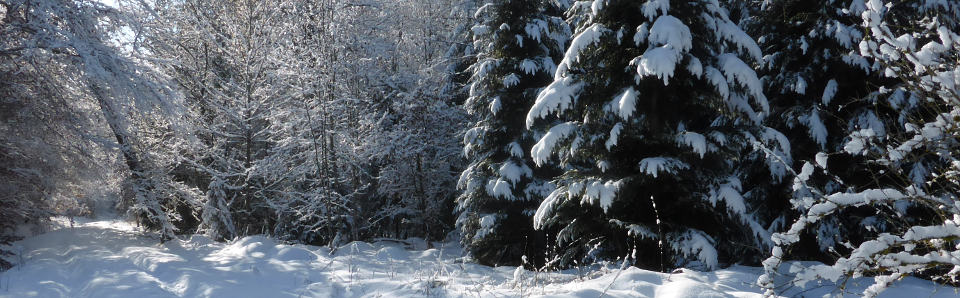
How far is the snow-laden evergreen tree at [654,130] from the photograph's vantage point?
7.50m

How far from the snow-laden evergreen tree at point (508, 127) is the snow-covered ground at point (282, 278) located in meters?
1.42

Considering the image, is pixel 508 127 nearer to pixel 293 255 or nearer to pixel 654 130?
pixel 654 130

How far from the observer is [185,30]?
660 inches

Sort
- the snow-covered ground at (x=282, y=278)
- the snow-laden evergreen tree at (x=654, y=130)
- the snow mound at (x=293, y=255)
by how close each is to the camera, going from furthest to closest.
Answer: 1. the snow mound at (x=293, y=255)
2. the snow-laden evergreen tree at (x=654, y=130)
3. the snow-covered ground at (x=282, y=278)

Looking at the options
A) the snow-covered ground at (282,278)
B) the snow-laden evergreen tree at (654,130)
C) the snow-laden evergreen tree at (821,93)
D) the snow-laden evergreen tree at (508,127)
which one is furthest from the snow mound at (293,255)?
the snow-laden evergreen tree at (821,93)

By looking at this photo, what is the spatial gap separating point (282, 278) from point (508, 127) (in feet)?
20.4

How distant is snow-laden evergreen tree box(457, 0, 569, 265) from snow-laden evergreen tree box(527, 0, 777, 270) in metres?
3.19

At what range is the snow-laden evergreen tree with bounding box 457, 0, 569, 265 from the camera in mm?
11750

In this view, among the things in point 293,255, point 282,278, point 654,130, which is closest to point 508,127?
point 654,130

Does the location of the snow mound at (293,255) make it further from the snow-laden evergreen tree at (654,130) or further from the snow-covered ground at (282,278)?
the snow-laden evergreen tree at (654,130)

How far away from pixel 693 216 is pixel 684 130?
1275 millimetres

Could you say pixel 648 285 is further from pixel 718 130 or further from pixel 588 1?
pixel 588 1

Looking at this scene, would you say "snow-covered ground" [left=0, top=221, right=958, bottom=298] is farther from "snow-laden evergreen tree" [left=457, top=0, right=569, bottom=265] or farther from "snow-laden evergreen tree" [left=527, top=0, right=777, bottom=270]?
"snow-laden evergreen tree" [left=457, top=0, right=569, bottom=265]

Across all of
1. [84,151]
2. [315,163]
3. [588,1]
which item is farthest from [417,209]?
[588,1]
